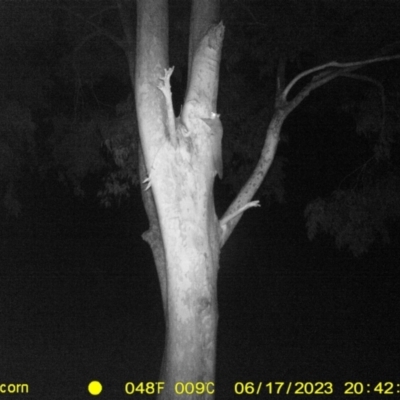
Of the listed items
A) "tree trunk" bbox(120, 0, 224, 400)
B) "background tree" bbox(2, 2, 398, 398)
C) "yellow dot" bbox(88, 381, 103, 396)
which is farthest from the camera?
"yellow dot" bbox(88, 381, 103, 396)

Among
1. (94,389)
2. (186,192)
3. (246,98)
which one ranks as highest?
(246,98)

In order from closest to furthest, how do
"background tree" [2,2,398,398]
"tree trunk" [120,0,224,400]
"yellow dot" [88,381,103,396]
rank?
"tree trunk" [120,0,224,400]
"background tree" [2,2,398,398]
"yellow dot" [88,381,103,396]

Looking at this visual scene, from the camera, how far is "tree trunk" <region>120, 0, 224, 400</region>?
729cm

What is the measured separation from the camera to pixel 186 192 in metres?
7.30

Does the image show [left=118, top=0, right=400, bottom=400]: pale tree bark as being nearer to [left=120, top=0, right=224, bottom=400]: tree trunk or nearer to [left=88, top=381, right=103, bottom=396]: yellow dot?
[left=120, top=0, right=224, bottom=400]: tree trunk

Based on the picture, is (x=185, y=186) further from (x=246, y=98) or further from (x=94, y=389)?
(x=246, y=98)

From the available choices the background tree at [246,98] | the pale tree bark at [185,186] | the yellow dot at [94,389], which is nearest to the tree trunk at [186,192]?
the pale tree bark at [185,186]

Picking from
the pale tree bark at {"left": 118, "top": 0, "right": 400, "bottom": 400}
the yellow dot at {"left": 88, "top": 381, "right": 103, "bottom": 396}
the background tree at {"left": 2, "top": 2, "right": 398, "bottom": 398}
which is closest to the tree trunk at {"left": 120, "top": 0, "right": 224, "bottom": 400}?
the pale tree bark at {"left": 118, "top": 0, "right": 400, "bottom": 400}

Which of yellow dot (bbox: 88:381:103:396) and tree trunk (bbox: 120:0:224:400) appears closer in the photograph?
tree trunk (bbox: 120:0:224:400)

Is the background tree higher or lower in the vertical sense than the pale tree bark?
higher

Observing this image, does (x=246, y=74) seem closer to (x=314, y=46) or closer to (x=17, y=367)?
(x=314, y=46)

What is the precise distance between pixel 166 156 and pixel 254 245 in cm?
1766

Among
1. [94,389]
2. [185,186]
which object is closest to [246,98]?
[94,389]

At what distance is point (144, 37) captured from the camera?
25.4ft
